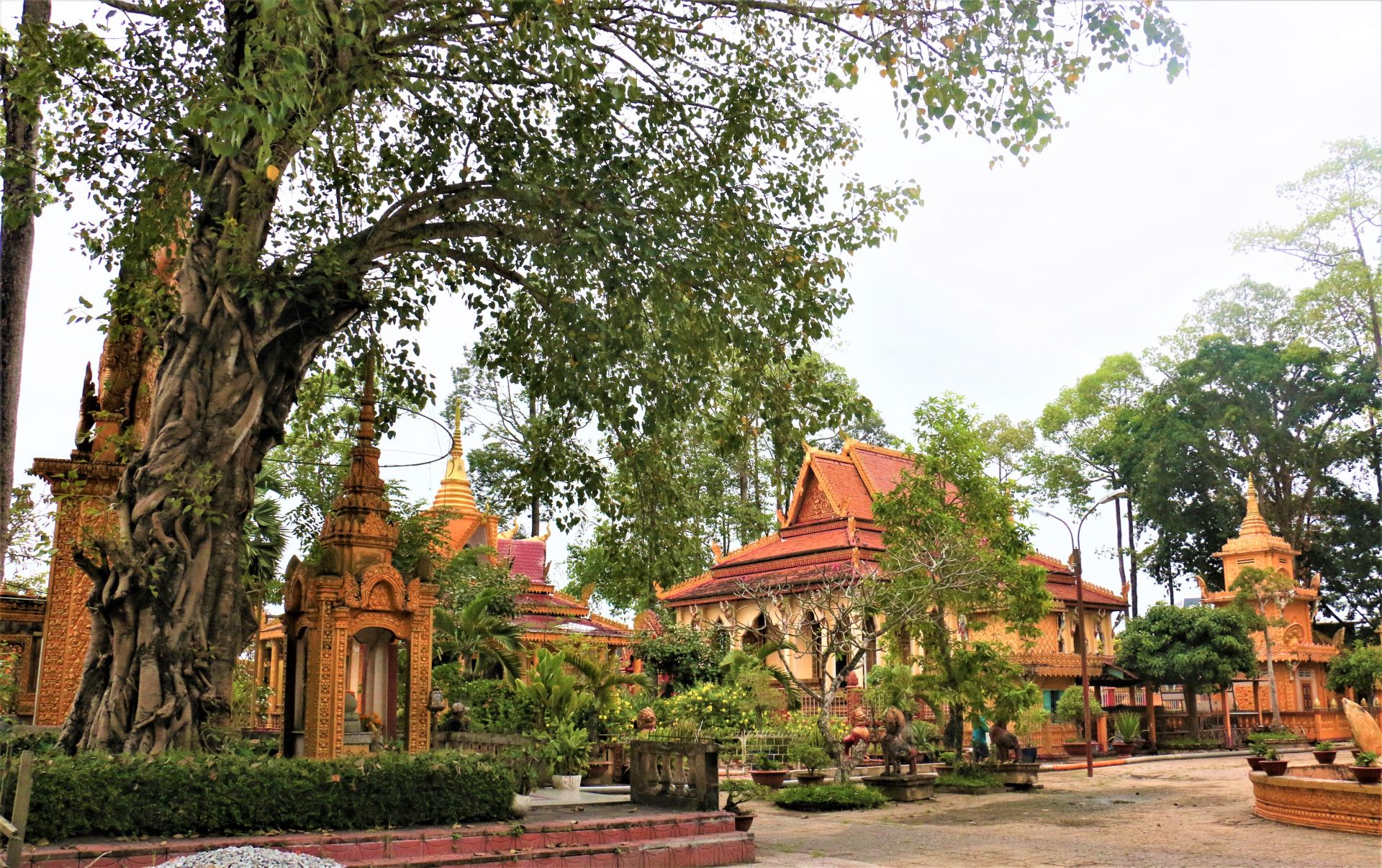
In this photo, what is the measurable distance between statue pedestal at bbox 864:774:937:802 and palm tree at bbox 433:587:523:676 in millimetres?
7071

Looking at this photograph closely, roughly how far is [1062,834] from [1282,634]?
3073 centimetres

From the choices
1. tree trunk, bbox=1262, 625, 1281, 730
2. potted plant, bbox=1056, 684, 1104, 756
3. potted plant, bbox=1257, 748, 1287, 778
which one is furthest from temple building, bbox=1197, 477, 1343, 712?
potted plant, bbox=1257, 748, 1287, 778

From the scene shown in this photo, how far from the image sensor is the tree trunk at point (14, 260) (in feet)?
39.7

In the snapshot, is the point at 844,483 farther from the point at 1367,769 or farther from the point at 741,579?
the point at 1367,769

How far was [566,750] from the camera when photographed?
17.6m

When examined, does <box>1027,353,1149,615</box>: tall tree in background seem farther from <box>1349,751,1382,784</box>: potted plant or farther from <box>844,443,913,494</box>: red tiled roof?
<box>1349,751,1382,784</box>: potted plant

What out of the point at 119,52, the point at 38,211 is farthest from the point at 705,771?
the point at 119,52

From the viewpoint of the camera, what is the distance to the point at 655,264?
1205 cm

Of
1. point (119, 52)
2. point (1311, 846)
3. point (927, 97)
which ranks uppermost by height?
point (119, 52)

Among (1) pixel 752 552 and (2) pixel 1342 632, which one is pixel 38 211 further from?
(2) pixel 1342 632

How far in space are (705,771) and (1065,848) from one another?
446 cm

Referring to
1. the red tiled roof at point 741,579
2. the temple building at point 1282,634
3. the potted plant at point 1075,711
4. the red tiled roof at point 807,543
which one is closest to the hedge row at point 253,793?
the red tiled roof at point 741,579

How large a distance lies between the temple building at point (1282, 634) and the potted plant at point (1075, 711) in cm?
963

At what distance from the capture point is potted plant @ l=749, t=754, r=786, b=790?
20625 mm
